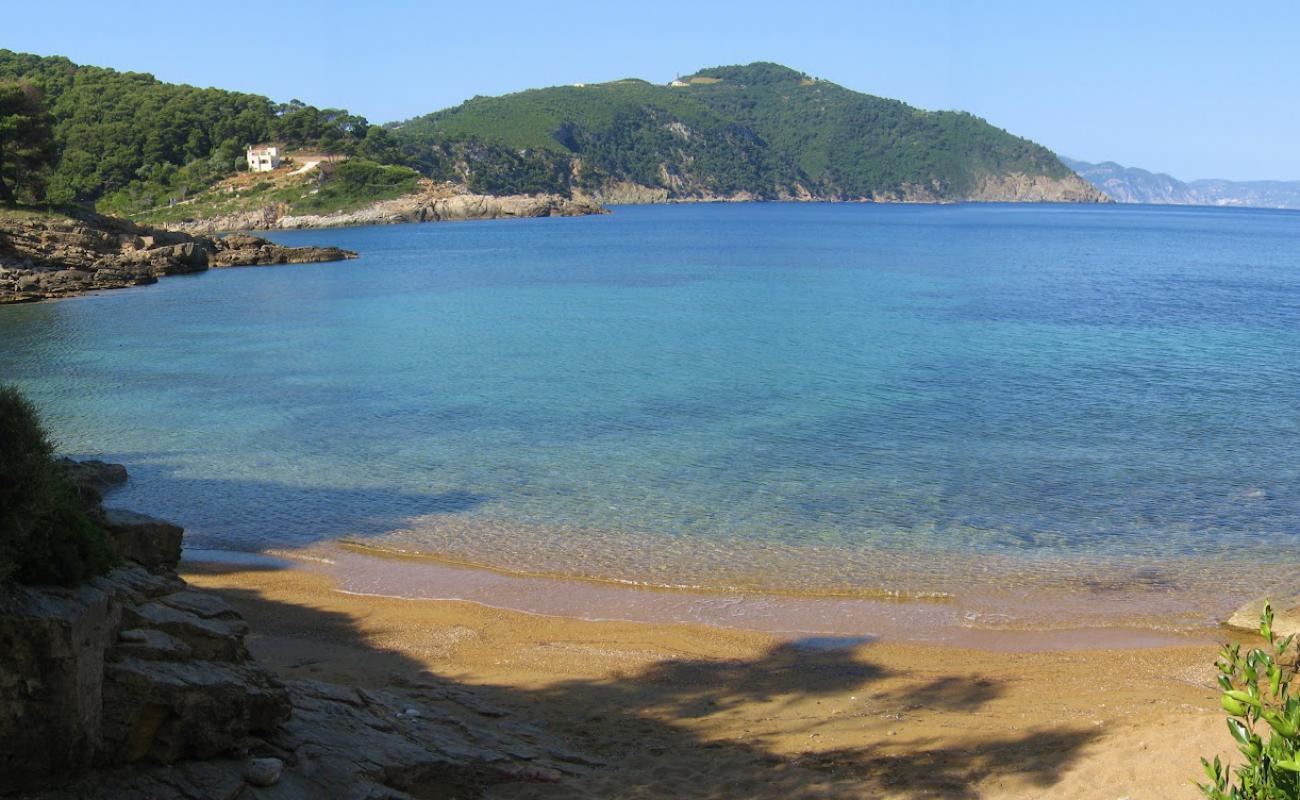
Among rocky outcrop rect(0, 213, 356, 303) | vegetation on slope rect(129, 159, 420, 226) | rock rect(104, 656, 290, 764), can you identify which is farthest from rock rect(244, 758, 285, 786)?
vegetation on slope rect(129, 159, 420, 226)

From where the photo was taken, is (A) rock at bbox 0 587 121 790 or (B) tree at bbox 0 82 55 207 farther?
(B) tree at bbox 0 82 55 207

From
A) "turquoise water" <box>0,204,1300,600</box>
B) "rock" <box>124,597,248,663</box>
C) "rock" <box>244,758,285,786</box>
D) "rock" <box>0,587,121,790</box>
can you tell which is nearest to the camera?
"rock" <box>0,587,121,790</box>

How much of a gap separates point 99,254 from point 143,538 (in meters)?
57.2

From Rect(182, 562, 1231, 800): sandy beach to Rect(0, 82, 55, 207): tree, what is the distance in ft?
197

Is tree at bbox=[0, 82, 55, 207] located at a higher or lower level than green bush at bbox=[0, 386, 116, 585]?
higher

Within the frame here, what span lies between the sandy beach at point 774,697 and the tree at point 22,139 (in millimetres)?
60029

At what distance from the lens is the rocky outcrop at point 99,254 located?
5066 cm

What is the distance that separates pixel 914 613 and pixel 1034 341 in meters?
24.6

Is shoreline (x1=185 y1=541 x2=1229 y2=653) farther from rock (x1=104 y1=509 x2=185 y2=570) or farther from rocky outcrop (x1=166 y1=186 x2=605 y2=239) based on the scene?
rocky outcrop (x1=166 y1=186 x2=605 y2=239)

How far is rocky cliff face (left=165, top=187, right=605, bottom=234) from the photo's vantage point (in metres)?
119

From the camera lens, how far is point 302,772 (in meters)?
6.77

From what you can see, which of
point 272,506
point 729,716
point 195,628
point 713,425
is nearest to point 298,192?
point 713,425

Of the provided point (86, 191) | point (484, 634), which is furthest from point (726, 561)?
point (86, 191)

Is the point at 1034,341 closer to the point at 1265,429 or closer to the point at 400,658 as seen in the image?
the point at 1265,429
